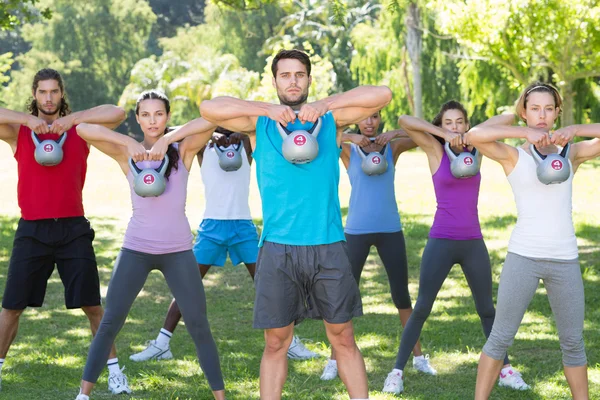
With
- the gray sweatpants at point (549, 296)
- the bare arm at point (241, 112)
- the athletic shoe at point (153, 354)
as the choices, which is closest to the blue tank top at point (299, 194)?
the bare arm at point (241, 112)

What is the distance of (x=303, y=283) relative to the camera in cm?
503

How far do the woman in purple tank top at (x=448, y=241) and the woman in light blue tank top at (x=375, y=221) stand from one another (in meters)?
0.45

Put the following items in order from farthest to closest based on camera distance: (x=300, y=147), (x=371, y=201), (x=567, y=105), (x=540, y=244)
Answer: (x=567, y=105) → (x=371, y=201) → (x=540, y=244) → (x=300, y=147)

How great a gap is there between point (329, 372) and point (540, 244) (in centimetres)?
223

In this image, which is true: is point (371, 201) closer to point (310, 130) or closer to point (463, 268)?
point (463, 268)

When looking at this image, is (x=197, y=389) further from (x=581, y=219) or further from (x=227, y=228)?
(x=581, y=219)

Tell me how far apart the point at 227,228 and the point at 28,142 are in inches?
81.9

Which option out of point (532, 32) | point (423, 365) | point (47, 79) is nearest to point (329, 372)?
point (423, 365)

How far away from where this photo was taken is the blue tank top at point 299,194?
4961mm

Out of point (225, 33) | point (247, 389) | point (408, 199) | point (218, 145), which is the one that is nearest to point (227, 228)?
point (218, 145)

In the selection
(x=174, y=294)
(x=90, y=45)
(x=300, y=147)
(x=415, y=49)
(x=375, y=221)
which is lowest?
(x=174, y=294)

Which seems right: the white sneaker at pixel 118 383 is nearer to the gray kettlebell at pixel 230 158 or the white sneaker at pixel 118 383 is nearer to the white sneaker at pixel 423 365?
the gray kettlebell at pixel 230 158

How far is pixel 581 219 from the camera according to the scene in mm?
16266

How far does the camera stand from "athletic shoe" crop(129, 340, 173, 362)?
24.5 feet
